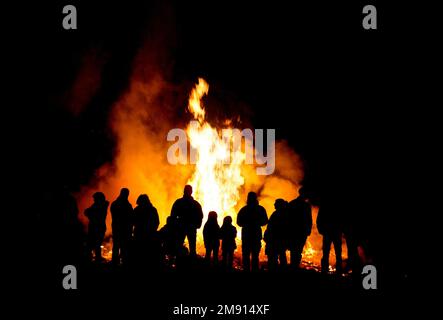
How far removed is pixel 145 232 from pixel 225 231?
188 centimetres

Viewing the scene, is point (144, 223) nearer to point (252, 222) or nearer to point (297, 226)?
point (252, 222)

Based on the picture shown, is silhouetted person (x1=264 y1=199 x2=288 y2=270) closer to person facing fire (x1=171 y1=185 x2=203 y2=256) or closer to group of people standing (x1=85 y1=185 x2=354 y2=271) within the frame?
group of people standing (x1=85 y1=185 x2=354 y2=271)

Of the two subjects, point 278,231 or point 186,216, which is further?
point 186,216

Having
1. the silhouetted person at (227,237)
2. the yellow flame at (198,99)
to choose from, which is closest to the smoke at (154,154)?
the yellow flame at (198,99)

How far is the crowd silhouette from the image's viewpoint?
9617 mm

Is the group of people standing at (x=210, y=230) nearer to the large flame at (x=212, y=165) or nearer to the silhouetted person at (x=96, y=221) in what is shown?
the silhouetted person at (x=96, y=221)

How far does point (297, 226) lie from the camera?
956 centimetres

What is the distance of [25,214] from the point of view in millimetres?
16188

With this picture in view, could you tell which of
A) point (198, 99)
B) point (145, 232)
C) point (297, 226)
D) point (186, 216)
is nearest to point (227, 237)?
point (186, 216)

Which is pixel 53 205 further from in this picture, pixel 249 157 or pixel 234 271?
pixel 249 157

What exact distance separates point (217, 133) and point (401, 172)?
7.78 meters
